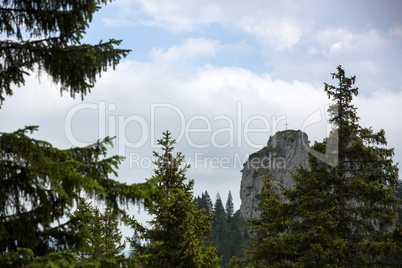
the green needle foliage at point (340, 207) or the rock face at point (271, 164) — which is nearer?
the green needle foliage at point (340, 207)

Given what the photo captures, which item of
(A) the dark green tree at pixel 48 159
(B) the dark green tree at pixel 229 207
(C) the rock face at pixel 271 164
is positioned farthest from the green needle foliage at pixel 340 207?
(B) the dark green tree at pixel 229 207

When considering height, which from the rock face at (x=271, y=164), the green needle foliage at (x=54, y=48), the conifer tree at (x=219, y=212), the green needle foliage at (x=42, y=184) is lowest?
the conifer tree at (x=219, y=212)

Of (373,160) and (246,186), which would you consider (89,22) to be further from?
(246,186)

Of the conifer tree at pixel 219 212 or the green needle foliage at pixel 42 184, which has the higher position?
the green needle foliage at pixel 42 184

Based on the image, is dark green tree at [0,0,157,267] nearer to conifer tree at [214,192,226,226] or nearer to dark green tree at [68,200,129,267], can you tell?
dark green tree at [68,200,129,267]

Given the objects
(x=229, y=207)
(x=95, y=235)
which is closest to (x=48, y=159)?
(x=95, y=235)

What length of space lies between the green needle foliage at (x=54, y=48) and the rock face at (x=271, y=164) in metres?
134

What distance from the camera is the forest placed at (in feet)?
18.8

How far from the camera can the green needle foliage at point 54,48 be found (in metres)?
6.25

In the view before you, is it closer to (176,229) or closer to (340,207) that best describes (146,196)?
(176,229)

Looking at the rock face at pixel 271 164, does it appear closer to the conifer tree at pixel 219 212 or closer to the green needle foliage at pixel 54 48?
the conifer tree at pixel 219 212

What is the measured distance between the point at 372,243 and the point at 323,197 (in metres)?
2.60

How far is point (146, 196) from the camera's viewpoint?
5.81m

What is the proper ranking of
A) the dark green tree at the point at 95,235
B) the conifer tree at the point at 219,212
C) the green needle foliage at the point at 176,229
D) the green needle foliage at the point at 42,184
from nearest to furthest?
1. the green needle foliage at the point at 42,184
2. the dark green tree at the point at 95,235
3. the green needle foliage at the point at 176,229
4. the conifer tree at the point at 219,212
